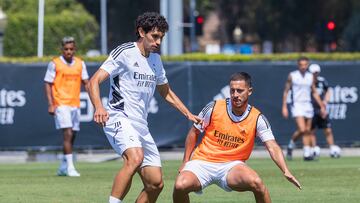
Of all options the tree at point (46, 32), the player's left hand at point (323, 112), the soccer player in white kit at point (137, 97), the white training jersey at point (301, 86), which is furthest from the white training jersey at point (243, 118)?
the tree at point (46, 32)

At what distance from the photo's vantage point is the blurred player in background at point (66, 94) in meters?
18.9

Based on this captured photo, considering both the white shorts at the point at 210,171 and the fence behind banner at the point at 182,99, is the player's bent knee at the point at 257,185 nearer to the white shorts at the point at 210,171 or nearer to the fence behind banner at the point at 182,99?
the white shorts at the point at 210,171

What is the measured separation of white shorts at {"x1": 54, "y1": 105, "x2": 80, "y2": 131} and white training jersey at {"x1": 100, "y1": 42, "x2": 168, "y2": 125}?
22.4 ft

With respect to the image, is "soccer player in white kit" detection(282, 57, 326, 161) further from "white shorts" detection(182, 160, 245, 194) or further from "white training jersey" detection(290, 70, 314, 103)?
"white shorts" detection(182, 160, 245, 194)

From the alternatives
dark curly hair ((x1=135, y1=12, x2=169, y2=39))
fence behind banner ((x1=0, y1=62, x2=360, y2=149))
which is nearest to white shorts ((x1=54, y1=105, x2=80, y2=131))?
fence behind banner ((x1=0, y1=62, x2=360, y2=149))

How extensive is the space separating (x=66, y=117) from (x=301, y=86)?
20.5 feet

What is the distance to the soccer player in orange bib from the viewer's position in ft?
38.8

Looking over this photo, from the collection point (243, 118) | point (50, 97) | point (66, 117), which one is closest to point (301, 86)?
point (66, 117)

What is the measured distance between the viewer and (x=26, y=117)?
1033 inches

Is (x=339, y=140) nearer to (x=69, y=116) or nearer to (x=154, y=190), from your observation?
(x=69, y=116)

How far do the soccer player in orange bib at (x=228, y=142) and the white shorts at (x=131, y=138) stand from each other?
35cm

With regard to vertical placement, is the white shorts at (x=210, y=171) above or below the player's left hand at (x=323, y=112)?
above

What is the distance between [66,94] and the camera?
19094 mm

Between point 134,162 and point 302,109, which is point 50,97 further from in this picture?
point 134,162
